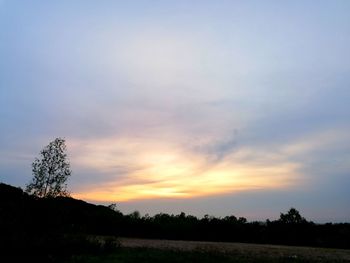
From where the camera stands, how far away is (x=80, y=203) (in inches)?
1832

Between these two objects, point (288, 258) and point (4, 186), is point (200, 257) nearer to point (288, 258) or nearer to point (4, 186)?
point (288, 258)

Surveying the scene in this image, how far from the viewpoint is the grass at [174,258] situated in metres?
18.8

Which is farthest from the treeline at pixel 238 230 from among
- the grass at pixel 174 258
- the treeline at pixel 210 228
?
the grass at pixel 174 258

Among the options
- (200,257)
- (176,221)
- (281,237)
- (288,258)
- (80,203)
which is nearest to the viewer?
(200,257)

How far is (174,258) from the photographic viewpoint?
760 inches

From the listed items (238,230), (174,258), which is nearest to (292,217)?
(238,230)

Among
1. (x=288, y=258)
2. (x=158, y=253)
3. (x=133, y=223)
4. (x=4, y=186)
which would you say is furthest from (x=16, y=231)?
(x=4, y=186)

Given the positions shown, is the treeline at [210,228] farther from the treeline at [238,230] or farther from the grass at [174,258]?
the grass at [174,258]

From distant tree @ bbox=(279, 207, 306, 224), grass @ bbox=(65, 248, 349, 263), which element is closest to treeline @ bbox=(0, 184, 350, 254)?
distant tree @ bbox=(279, 207, 306, 224)

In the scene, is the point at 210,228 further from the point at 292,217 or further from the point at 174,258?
the point at 174,258

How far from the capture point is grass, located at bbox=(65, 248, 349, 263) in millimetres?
18766

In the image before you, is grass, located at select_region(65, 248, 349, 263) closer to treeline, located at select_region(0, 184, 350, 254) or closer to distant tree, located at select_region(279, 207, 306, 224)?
treeline, located at select_region(0, 184, 350, 254)

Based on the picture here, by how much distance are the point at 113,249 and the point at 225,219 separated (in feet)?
55.0

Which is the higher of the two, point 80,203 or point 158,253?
point 80,203
